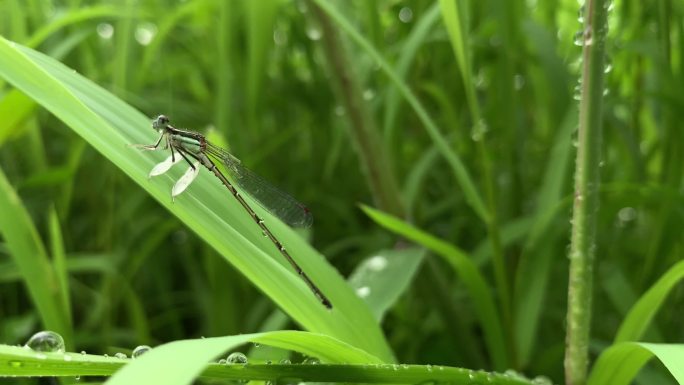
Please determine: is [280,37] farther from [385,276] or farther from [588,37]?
[588,37]

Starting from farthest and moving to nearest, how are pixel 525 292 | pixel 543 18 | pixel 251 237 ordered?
pixel 543 18, pixel 525 292, pixel 251 237

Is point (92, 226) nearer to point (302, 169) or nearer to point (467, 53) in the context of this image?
point (302, 169)

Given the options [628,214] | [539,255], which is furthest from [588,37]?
[628,214]

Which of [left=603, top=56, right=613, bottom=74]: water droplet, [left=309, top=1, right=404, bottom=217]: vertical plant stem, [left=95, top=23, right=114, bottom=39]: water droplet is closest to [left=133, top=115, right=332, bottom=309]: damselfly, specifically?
[left=309, top=1, right=404, bottom=217]: vertical plant stem

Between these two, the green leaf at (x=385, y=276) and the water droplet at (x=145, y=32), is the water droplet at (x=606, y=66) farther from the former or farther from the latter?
the water droplet at (x=145, y=32)

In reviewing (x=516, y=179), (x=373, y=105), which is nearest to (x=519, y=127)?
(x=516, y=179)

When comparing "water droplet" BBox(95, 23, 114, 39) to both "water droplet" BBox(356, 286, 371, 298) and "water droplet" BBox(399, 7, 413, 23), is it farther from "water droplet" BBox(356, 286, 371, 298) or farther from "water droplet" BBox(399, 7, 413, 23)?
"water droplet" BBox(356, 286, 371, 298)
